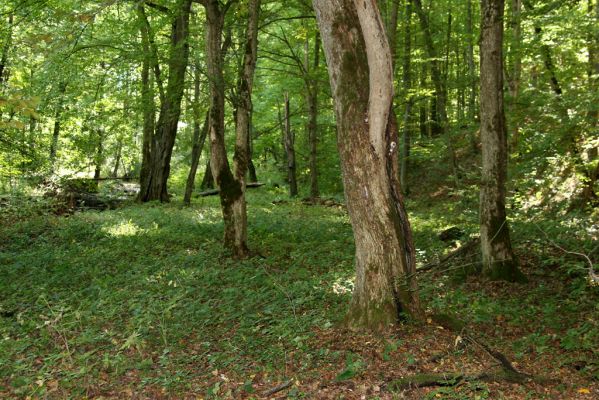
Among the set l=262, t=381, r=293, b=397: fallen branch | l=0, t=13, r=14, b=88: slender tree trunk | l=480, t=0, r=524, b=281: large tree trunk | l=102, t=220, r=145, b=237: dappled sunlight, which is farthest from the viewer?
l=0, t=13, r=14, b=88: slender tree trunk

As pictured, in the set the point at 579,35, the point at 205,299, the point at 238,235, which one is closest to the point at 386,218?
the point at 205,299

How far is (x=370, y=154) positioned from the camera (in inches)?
216

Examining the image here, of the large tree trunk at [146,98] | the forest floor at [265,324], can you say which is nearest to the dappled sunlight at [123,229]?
the forest floor at [265,324]

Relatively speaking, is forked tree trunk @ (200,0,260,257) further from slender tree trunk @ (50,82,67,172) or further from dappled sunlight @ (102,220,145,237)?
slender tree trunk @ (50,82,67,172)

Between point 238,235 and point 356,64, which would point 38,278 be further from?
point 356,64

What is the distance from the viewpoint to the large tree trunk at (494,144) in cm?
761

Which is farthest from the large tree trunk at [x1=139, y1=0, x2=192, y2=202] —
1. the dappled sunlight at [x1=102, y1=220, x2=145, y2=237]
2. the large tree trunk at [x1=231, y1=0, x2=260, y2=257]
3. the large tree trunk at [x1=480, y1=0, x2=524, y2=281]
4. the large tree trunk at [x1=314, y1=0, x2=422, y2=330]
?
the large tree trunk at [x1=314, y1=0, x2=422, y2=330]

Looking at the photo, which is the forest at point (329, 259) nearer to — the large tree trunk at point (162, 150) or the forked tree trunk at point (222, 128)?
the forked tree trunk at point (222, 128)

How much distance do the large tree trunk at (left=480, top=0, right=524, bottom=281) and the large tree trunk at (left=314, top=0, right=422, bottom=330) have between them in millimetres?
2593

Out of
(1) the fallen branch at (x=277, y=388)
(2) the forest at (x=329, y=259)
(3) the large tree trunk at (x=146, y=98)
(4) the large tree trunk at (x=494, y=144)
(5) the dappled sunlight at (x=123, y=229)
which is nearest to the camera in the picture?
(1) the fallen branch at (x=277, y=388)

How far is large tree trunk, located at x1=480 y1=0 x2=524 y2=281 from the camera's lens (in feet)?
25.0

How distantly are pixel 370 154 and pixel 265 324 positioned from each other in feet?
9.27

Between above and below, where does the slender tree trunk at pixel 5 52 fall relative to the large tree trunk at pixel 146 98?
above

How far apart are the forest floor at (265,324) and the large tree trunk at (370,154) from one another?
463mm
